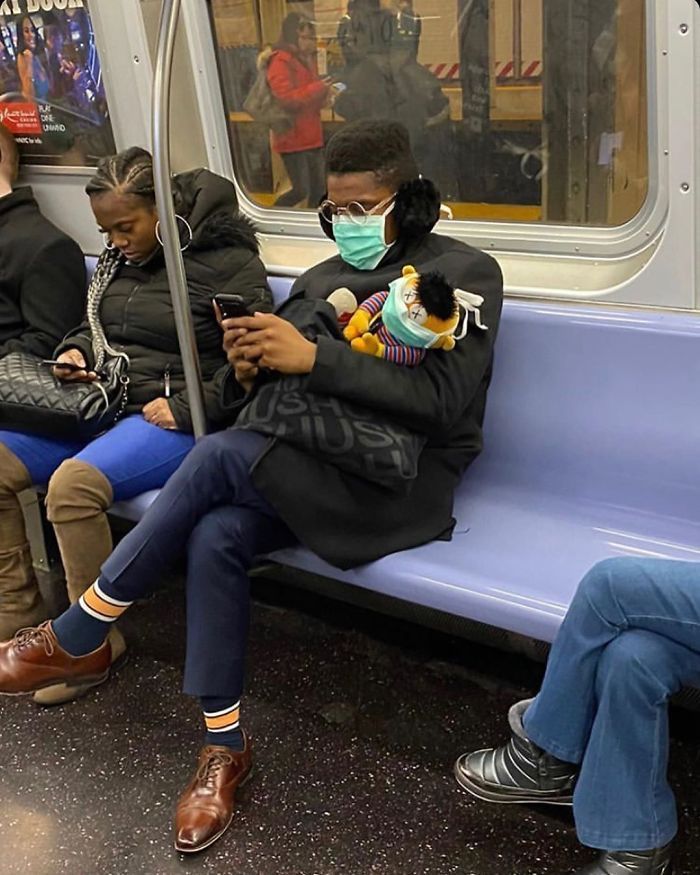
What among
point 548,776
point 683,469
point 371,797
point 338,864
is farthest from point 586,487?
point 338,864

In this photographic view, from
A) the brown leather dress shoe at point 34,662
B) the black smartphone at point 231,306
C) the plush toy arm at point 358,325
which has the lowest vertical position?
the brown leather dress shoe at point 34,662

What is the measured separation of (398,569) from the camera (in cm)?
221

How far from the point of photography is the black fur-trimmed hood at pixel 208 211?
110 inches

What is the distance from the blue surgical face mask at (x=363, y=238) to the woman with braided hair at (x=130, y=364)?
488 millimetres

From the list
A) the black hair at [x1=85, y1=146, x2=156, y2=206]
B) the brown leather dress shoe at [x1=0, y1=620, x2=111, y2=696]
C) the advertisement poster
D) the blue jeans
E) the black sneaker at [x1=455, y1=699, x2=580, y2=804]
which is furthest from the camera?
the advertisement poster

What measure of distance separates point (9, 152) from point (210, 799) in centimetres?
259

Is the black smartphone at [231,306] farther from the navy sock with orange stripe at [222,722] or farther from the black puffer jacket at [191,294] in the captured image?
the navy sock with orange stripe at [222,722]

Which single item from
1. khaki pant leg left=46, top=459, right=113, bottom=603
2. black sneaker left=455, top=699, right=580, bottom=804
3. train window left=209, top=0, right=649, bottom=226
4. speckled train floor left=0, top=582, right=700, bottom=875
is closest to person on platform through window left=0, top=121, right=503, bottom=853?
speckled train floor left=0, top=582, right=700, bottom=875

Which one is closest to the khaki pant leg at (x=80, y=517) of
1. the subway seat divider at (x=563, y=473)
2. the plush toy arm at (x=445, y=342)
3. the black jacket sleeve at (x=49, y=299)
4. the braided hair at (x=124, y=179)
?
the braided hair at (x=124, y=179)

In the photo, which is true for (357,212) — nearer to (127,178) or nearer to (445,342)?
(445,342)

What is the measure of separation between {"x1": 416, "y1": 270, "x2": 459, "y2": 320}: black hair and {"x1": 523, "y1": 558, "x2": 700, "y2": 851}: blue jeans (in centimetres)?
65

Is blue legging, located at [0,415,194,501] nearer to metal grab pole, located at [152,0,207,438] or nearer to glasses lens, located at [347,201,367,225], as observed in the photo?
metal grab pole, located at [152,0,207,438]

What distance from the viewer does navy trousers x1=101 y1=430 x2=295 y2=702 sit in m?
2.18

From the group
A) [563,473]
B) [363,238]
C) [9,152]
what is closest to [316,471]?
[363,238]
